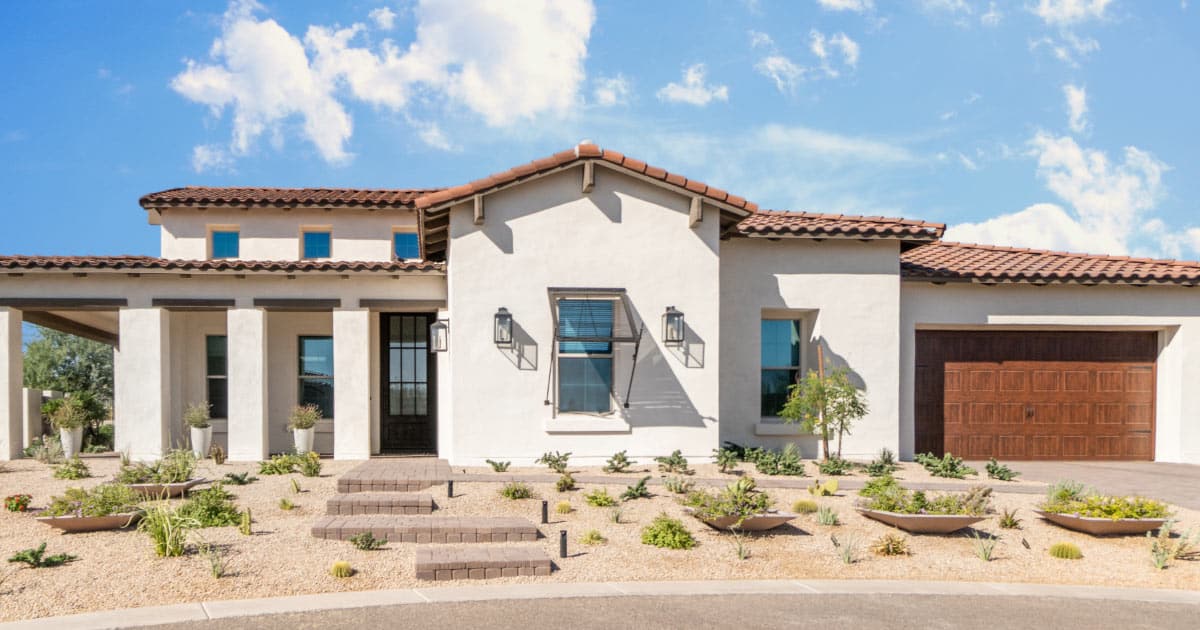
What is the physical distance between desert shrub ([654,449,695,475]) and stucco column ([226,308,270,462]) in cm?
799

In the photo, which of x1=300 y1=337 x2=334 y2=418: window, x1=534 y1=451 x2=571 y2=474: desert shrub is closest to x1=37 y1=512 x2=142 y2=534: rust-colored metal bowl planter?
x1=534 y1=451 x2=571 y2=474: desert shrub

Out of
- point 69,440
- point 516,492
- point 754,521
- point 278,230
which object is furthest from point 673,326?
point 69,440

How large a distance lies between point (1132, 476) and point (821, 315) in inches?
252

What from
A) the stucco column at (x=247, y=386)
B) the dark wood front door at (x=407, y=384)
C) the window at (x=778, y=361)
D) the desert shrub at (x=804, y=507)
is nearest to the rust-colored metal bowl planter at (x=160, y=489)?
the stucco column at (x=247, y=386)

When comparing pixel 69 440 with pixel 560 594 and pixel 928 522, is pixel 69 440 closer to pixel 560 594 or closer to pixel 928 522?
pixel 560 594

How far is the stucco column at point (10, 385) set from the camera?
16250 millimetres

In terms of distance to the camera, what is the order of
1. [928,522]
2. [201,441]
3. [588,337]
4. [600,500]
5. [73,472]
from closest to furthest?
[928,522] < [600,500] < [73,472] < [588,337] < [201,441]

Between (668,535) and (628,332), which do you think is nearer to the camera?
(668,535)

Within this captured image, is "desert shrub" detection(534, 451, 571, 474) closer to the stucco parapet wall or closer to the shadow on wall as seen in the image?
the shadow on wall

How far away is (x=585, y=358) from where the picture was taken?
50.2 feet

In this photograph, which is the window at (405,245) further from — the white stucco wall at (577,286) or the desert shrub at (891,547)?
the desert shrub at (891,547)

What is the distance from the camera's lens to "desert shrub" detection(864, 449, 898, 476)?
47.2 feet

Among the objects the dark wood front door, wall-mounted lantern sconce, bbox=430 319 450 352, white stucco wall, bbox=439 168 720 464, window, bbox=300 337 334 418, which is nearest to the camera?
white stucco wall, bbox=439 168 720 464

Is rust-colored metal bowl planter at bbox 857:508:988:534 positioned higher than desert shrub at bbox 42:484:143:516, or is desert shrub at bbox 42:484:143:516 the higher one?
desert shrub at bbox 42:484:143:516
